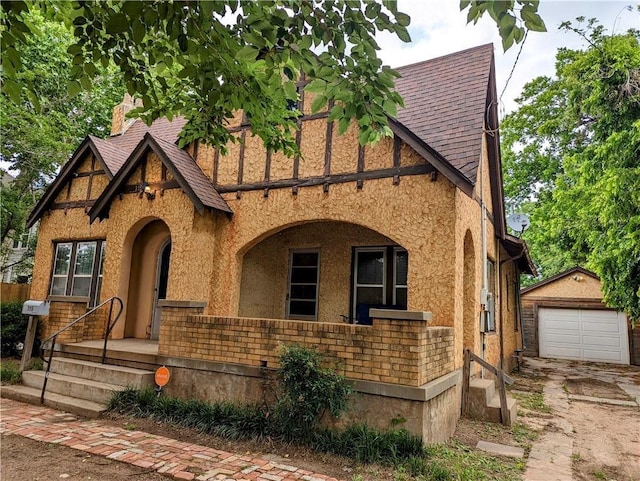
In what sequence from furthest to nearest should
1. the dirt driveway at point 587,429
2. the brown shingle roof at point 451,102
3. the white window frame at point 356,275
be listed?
1. the white window frame at point 356,275
2. the brown shingle roof at point 451,102
3. the dirt driveway at point 587,429

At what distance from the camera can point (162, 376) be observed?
6316 millimetres

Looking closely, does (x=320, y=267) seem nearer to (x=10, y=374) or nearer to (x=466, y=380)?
(x=466, y=380)

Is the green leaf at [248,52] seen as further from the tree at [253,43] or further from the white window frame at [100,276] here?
the white window frame at [100,276]

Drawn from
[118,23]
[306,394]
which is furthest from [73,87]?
[306,394]

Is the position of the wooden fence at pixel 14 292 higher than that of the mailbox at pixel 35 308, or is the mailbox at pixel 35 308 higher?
the wooden fence at pixel 14 292

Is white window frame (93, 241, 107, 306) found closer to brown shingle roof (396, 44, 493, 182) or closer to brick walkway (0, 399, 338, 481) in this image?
brick walkway (0, 399, 338, 481)

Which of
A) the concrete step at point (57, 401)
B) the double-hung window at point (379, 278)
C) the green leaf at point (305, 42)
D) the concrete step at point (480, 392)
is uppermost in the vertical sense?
the green leaf at point (305, 42)

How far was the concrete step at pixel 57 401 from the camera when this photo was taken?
611cm

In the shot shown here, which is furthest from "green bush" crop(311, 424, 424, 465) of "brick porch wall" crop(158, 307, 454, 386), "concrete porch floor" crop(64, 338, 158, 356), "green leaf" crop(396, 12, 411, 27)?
"green leaf" crop(396, 12, 411, 27)

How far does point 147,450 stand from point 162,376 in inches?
64.2

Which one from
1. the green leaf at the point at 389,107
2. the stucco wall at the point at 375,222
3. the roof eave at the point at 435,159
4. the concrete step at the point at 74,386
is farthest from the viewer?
the stucco wall at the point at 375,222

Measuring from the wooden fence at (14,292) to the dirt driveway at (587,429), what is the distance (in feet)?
44.4

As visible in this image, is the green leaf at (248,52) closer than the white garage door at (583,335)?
Yes

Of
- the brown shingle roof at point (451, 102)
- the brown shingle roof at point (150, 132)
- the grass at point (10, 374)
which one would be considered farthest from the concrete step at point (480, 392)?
the brown shingle roof at point (150, 132)
